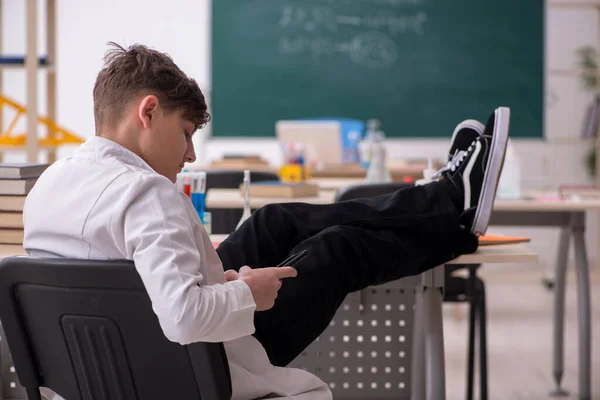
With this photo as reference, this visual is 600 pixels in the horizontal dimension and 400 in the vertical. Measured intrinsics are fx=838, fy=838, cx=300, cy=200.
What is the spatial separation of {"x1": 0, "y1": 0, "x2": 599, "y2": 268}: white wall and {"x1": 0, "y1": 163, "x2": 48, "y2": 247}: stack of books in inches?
179

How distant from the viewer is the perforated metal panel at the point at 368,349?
235cm

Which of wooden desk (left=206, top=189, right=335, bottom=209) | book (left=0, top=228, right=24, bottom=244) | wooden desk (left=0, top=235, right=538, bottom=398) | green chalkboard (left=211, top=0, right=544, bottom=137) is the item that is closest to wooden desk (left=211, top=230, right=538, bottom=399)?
wooden desk (left=0, top=235, right=538, bottom=398)

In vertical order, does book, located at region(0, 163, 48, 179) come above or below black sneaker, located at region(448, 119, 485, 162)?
below

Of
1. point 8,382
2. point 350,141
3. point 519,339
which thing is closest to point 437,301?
point 8,382

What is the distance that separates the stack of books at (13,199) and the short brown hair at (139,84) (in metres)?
0.60

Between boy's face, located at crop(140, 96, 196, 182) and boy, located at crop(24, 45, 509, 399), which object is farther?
boy's face, located at crop(140, 96, 196, 182)

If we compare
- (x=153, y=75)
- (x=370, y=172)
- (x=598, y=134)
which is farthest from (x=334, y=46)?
(x=153, y=75)

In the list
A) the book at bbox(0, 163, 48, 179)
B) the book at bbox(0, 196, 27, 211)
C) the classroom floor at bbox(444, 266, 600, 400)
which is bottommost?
the classroom floor at bbox(444, 266, 600, 400)

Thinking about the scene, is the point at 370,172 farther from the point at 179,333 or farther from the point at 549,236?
the point at 549,236

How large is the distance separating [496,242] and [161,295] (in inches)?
46.7

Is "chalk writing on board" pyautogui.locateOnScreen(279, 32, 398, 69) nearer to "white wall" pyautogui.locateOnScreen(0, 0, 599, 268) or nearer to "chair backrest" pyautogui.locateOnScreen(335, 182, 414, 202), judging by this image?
"white wall" pyautogui.locateOnScreen(0, 0, 599, 268)

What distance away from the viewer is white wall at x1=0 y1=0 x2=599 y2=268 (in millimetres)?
6266

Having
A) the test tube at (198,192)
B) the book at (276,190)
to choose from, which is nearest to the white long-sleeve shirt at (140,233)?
the test tube at (198,192)

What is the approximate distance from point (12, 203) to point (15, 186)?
1.4 inches
